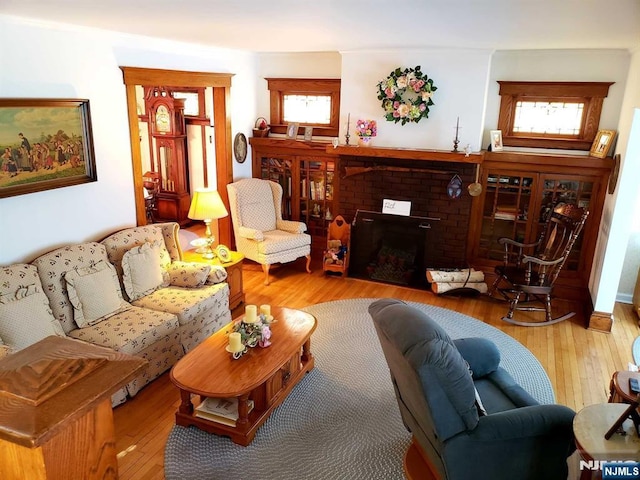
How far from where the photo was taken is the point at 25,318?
302 cm

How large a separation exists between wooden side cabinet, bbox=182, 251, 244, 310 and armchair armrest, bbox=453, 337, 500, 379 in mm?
2411

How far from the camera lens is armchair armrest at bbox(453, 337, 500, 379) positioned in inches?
115

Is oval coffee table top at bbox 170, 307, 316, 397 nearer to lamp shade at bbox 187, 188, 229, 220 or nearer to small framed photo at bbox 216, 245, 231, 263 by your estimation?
small framed photo at bbox 216, 245, 231, 263

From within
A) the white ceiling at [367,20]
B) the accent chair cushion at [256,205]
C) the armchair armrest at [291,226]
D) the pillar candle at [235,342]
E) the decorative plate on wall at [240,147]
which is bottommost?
the pillar candle at [235,342]

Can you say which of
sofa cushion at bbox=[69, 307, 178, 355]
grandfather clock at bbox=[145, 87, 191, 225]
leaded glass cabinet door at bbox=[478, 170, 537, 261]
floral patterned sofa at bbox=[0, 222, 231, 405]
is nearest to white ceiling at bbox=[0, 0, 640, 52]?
leaded glass cabinet door at bbox=[478, 170, 537, 261]

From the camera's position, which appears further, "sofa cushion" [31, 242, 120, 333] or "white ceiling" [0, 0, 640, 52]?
"sofa cushion" [31, 242, 120, 333]

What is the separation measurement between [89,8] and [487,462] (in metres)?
3.27

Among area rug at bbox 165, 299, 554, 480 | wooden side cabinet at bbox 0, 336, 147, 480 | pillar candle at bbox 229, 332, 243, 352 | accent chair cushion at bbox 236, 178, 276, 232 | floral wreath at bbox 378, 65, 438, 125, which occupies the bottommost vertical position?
area rug at bbox 165, 299, 554, 480

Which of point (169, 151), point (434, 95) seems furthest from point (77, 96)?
point (434, 95)

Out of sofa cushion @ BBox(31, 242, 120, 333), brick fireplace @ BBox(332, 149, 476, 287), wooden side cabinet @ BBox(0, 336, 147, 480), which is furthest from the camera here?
brick fireplace @ BBox(332, 149, 476, 287)

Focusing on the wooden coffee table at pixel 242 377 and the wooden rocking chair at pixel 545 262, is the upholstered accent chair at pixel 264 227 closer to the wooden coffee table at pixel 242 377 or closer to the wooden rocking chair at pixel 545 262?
the wooden coffee table at pixel 242 377

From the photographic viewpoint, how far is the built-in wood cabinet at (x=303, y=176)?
591cm

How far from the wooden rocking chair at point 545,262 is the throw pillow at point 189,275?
2.88 metres

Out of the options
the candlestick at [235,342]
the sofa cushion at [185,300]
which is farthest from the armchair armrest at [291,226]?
the candlestick at [235,342]
